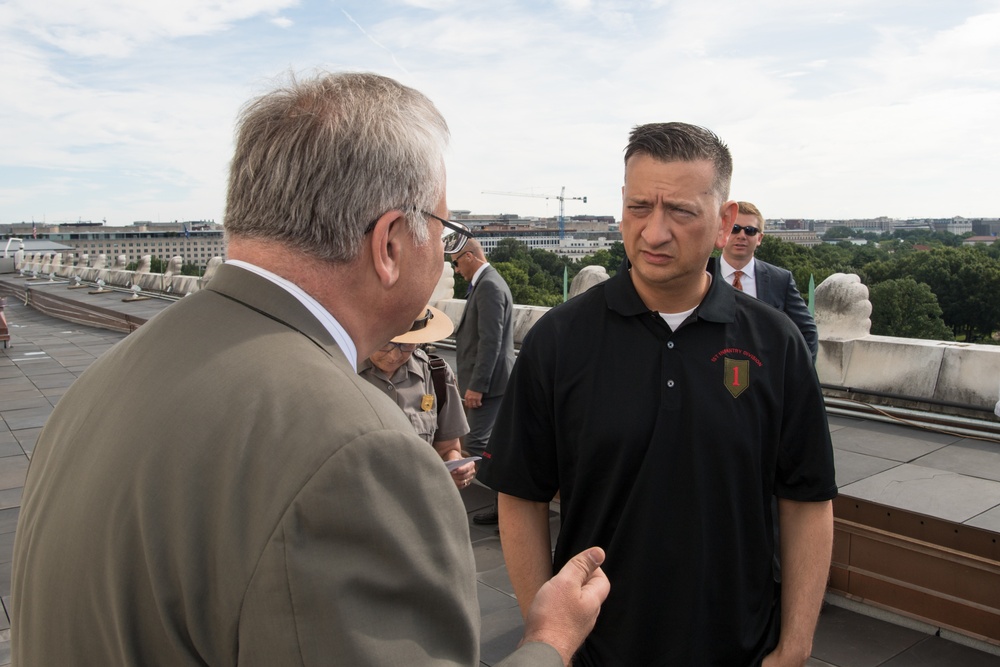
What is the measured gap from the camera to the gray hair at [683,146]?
89.2 inches

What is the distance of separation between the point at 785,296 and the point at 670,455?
293cm

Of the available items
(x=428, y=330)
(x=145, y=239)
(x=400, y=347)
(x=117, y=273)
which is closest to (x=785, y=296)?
(x=428, y=330)

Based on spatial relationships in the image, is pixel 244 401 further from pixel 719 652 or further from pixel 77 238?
pixel 77 238

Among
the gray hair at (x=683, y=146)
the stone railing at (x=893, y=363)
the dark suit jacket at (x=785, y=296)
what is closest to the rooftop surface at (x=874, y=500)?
the stone railing at (x=893, y=363)

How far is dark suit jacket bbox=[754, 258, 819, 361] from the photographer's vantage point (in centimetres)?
465

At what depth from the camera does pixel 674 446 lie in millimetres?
2066

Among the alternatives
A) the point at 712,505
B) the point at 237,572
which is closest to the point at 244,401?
the point at 237,572

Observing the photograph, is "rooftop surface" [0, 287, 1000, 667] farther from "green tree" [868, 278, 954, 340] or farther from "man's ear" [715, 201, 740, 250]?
"green tree" [868, 278, 954, 340]

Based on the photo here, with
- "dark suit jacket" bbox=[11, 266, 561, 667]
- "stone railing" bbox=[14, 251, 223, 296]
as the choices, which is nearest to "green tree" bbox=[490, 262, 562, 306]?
"stone railing" bbox=[14, 251, 223, 296]

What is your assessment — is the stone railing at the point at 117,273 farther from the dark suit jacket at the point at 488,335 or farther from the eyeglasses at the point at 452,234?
the eyeglasses at the point at 452,234

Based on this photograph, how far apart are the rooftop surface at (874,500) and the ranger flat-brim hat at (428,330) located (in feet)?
4.87

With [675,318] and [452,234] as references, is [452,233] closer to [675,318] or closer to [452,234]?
[452,234]

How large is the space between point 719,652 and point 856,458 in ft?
12.5

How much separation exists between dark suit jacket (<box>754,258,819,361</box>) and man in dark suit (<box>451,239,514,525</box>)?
1554 mm
